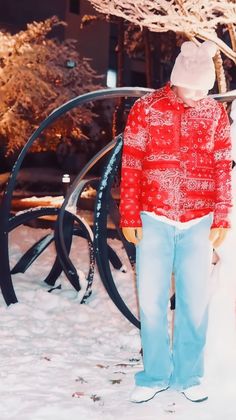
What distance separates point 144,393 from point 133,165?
4.10 feet

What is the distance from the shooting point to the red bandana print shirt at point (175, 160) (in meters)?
3.26

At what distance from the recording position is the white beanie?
3193 mm

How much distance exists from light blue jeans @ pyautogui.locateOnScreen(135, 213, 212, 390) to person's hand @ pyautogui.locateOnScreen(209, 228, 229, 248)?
0.03 metres

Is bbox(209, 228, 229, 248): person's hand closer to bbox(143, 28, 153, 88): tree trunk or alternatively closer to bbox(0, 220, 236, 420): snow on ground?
bbox(0, 220, 236, 420): snow on ground

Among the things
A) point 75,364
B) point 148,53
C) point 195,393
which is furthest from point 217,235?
point 148,53

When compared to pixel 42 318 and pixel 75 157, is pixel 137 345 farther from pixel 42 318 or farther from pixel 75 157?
pixel 75 157

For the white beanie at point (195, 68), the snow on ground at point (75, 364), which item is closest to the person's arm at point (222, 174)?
the white beanie at point (195, 68)

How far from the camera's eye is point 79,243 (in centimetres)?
938

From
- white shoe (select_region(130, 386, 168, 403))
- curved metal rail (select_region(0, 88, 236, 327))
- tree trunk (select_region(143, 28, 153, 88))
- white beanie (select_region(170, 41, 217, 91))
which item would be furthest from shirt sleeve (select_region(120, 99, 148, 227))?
tree trunk (select_region(143, 28, 153, 88))

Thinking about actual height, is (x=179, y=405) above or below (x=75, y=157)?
below

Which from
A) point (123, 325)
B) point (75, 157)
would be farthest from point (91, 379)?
point (75, 157)

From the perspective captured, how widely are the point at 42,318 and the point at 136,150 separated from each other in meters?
2.50

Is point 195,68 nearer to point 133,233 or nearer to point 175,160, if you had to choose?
point 175,160

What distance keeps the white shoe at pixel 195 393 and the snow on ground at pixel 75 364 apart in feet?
0.11
